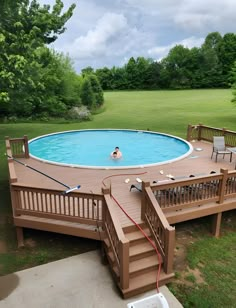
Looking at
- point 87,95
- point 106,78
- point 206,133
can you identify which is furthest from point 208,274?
point 106,78

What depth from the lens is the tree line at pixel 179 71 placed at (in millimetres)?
62125

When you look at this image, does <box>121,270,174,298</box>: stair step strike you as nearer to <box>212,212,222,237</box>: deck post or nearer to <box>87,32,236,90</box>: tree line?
<box>212,212,222,237</box>: deck post

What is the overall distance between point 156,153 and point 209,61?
2297 inches

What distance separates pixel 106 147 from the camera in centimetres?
1488

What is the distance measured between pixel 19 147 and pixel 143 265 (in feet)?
26.4

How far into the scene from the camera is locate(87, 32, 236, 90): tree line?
62.1 metres

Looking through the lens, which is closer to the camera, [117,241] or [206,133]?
[117,241]

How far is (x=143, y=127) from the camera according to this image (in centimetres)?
2106

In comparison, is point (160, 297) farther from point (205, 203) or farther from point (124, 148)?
point (124, 148)

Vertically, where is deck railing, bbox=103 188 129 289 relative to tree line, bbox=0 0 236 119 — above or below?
below

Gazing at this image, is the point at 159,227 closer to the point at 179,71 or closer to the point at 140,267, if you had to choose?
the point at 140,267

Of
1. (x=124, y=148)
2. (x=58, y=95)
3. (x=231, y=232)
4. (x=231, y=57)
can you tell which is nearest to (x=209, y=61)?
(x=231, y=57)

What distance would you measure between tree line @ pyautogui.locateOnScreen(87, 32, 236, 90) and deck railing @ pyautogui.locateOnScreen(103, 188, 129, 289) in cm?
6062

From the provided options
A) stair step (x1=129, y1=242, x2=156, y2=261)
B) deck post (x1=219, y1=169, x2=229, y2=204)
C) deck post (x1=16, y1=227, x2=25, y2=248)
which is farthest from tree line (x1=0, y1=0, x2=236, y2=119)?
deck post (x1=219, y1=169, x2=229, y2=204)
